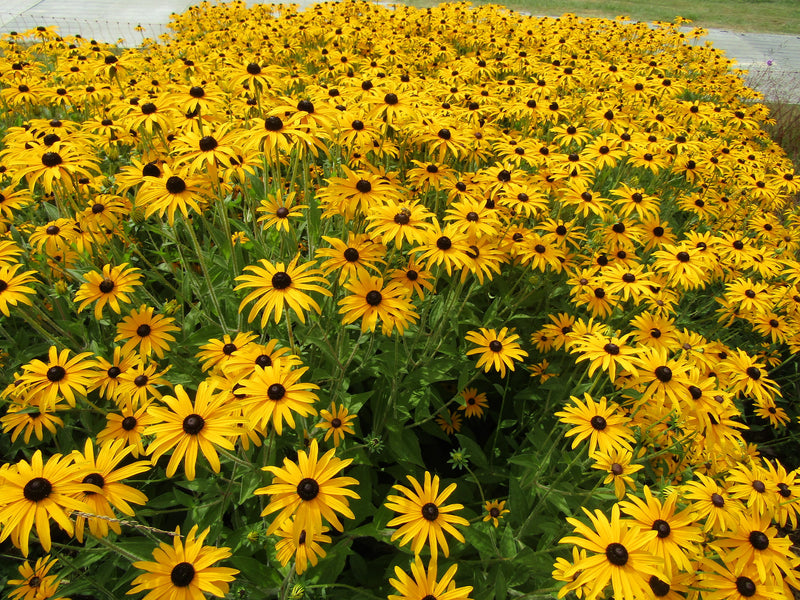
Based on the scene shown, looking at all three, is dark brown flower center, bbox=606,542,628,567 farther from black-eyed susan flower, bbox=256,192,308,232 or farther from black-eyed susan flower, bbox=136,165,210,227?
black-eyed susan flower, bbox=136,165,210,227

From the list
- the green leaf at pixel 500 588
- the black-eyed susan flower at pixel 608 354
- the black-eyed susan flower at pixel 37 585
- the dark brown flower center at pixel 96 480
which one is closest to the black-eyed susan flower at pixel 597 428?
the black-eyed susan flower at pixel 608 354

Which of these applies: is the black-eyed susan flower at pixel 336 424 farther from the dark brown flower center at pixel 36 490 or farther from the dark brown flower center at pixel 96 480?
the dark brown flower center at pixel 36 490

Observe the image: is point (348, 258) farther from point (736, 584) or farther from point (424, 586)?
point (736, 584)

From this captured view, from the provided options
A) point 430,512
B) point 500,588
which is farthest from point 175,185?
point 500,588

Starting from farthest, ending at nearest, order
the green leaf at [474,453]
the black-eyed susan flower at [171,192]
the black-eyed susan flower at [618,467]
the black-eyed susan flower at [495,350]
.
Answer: the green leaf at [474,453], the black-eyed susan flower at [495,350], the black-eyed susan flower at [171,192], the black-eyed susan flower at [618,467]

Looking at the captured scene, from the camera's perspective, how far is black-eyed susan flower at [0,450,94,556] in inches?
59.1

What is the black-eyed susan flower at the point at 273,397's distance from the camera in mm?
1858

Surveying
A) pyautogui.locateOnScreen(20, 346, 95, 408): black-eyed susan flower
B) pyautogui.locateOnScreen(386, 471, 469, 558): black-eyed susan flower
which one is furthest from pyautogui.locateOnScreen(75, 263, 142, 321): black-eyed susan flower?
pyautogui.locateOnScreen(386, 471, 469, 558): black-eyed susan flower

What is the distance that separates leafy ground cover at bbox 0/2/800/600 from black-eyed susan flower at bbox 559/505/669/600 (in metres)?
0.01

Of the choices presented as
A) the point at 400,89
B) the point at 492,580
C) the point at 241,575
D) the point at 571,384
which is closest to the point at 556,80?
the point at 400,89

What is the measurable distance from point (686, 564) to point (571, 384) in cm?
180

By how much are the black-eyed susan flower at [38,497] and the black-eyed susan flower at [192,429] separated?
26cm

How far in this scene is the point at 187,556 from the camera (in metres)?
1.67

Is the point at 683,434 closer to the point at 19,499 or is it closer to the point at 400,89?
the point at 19,499
